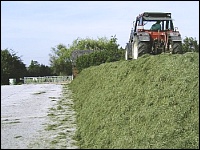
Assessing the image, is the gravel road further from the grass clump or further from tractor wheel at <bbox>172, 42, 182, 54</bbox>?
tractor wheel at <bbox>172, 42, 182, 54</bbox>

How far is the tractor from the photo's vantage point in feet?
35.4

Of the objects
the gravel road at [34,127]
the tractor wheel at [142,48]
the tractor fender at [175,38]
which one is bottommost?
the gravel road at [34,127]

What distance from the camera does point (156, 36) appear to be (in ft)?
38.1

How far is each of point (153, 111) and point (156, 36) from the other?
24.7ft

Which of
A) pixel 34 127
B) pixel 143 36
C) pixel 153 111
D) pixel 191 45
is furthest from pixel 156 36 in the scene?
pixel 153 111

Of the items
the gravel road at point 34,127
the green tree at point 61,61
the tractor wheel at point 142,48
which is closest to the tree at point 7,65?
the gravel road at point 34,127

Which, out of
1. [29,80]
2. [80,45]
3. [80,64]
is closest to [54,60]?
[80,45]

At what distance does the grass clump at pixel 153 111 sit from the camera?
3994mm

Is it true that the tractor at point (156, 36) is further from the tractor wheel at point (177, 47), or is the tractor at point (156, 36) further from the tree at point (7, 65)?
the tree at point (7, 65)

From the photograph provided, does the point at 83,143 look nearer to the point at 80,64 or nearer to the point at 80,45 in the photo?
the point at 80,64

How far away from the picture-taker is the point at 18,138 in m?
5.84

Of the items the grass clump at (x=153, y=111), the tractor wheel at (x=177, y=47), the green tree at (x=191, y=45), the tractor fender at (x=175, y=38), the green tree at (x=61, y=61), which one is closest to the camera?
the grass clump at (x=153, y=111)

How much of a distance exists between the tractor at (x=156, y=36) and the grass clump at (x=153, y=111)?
5.09 metres

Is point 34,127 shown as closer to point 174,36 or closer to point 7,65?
point 174,36
